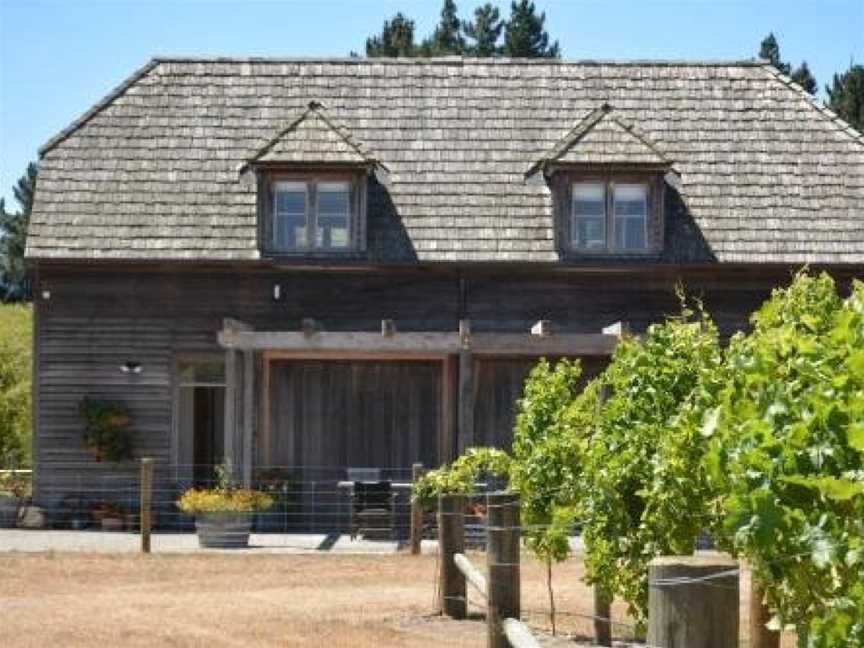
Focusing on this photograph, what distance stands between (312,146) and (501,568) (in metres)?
16.3

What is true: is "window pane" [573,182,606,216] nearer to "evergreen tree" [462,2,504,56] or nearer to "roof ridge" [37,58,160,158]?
"roof ridge" [37,58,160,158]

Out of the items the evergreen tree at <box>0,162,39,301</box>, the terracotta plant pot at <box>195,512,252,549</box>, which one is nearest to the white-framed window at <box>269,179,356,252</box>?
the terracotta plant pot at <box>195,512,252,549</box>

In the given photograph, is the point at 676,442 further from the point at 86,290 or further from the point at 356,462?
the point at 86,290

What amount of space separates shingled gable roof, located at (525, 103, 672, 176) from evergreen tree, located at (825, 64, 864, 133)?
92.5 feet

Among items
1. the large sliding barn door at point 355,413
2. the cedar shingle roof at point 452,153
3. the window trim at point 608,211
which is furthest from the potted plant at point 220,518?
the window trim at point 608,211

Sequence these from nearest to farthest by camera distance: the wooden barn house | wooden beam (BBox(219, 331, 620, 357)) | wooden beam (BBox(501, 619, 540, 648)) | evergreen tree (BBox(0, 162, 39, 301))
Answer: wooden beam (BBox(501, 619, 540, 648)) < wooden beam (BBox(219, 331, 620, 357)) < the wooden barn house < evergreen tree (BBox(0, 162, 39, 301))

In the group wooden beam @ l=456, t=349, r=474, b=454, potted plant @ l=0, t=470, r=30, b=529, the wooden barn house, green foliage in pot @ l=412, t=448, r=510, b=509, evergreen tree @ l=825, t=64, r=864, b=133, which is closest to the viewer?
green foliage in pot @ l=412, t=448, r=510, b=509

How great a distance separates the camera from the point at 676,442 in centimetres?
1031

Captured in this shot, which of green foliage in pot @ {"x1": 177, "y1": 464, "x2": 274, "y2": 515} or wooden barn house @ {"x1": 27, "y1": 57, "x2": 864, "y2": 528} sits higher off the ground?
wooden barn house @ {"x1": 27, "y1": 57, "x2": 864, "y2": 528}

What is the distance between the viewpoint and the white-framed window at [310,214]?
26.9 meters

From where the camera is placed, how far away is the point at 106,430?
26.4 m

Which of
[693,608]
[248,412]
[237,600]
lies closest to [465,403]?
[248,412]

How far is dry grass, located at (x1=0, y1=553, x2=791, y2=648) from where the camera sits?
547 inches

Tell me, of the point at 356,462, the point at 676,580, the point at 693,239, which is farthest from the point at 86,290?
the point at 676,580
